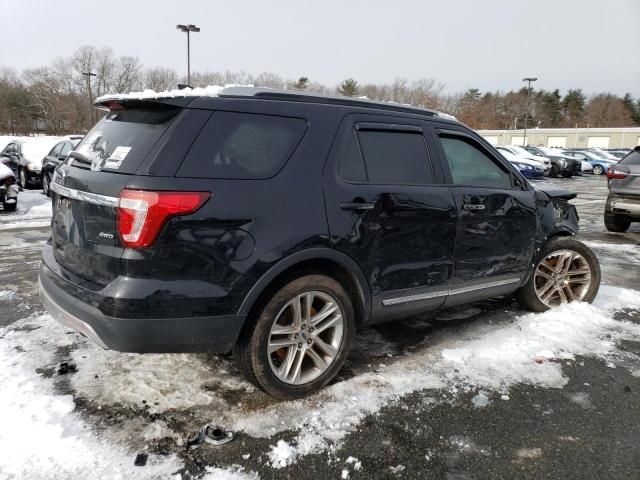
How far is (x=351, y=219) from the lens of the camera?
3020mm

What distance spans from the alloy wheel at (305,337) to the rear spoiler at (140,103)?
1.29m

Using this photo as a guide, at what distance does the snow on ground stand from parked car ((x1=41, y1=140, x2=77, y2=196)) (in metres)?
10.5

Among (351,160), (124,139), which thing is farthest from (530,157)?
(124,139)

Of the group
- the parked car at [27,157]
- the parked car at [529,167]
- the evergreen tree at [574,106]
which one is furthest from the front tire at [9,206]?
the evergreen tree at [574,106]

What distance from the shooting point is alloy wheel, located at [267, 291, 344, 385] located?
2.92 meters

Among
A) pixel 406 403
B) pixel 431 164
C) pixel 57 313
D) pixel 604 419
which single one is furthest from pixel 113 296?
pixel 604 419

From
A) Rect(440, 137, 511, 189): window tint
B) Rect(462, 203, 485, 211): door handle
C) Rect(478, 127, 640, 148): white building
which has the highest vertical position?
Rect(478, 127, 640, 148): white building

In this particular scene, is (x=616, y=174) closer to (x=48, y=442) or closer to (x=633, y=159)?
(x=633, y=159)

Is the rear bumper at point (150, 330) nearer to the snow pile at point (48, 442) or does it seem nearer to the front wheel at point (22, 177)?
the snow pile at point (48, 442)

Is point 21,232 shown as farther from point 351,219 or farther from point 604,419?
point 604,419

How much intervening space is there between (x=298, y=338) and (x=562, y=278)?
3066 mm

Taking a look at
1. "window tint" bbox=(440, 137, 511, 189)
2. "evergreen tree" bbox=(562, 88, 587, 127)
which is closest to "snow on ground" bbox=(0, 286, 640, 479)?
"window tint" bbox=(440, 137, 511, 189)

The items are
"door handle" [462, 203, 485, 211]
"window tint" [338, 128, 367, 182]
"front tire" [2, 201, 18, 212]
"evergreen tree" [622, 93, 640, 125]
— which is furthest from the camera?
"evergreen tree" [622, 93, 640, 125]

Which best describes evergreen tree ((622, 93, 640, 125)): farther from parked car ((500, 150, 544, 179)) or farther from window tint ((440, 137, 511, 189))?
window tint ((440, 137, 511, 189))
